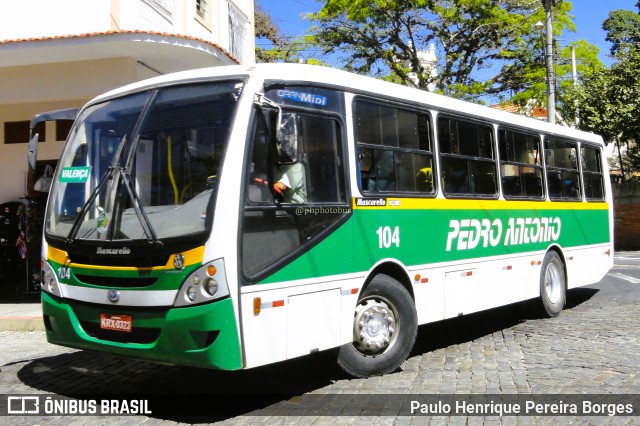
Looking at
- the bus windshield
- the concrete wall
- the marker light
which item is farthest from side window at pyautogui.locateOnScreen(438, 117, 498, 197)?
the concrete wall

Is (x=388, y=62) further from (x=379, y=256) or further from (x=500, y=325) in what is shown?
(x=379, y=256)

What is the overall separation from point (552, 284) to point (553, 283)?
0.04 m

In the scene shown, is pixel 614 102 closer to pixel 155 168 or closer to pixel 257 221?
pixel 257 221

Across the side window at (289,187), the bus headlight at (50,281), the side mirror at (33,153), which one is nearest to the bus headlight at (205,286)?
the side window at (289,187)

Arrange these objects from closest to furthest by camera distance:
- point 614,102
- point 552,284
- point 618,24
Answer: point 552,284
point 614,102
point 618,24

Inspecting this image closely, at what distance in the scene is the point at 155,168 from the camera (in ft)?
18.1

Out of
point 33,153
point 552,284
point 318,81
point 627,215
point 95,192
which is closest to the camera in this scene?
point 95,192

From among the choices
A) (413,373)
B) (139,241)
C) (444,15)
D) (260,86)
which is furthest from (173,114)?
(444,15)

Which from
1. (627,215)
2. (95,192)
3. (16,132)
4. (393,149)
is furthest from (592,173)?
(627,215)

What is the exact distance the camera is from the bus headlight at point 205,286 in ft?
16.3

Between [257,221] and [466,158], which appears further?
[466,158]

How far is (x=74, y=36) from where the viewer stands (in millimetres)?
10664

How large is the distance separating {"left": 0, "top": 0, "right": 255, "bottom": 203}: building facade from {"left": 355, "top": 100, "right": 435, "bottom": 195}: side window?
5.13 meters

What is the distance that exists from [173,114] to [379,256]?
Result: 2304 millimetres
